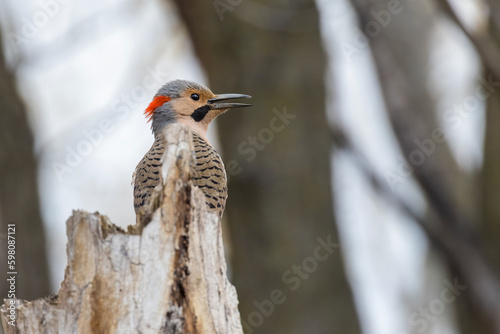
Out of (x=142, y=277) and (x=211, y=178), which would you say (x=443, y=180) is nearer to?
(x=211, y=178)

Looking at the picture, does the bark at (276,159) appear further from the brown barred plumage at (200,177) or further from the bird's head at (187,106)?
the brown barred plumage at (200,177)

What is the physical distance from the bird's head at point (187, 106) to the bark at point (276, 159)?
126 centimetres

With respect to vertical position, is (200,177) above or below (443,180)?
below

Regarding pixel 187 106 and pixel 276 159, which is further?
pixel 276 159

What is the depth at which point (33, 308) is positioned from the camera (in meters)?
3.25

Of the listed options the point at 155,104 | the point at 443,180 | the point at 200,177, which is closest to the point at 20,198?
the point at 155,104

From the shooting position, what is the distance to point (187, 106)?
596 cm

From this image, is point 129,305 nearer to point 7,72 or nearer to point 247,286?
point 247,286

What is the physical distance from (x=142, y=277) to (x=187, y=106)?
2930 mm

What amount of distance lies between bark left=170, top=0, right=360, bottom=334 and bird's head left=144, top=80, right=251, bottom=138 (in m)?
1.26

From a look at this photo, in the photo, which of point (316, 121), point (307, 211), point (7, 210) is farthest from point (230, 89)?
point (7, 210)

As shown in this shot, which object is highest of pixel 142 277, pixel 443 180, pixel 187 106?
pixel 187 106

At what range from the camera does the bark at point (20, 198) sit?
A: 677 cm

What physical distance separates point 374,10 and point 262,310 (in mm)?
3380
